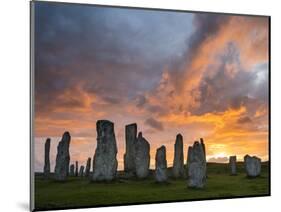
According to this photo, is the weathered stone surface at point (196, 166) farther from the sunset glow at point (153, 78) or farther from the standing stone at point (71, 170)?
the standing stone at point (71, 170)

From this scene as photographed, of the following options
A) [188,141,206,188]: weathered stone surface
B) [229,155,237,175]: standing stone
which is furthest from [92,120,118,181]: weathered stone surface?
[229,155,237,175]: standing stone

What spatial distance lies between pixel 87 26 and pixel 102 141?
991mm

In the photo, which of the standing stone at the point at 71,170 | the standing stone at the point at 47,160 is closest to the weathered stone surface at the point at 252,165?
the standing stone at the point at 71,170

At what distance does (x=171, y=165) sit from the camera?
581 centimetres

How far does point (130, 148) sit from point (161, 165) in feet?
1.11

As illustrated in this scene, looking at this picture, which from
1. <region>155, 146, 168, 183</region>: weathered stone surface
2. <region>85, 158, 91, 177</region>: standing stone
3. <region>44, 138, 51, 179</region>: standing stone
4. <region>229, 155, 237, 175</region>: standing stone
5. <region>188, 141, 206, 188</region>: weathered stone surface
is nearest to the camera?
<region>44, 138, 51, 179</region>: standing stone

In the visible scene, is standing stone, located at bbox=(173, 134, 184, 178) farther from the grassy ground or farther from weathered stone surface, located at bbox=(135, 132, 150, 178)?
weathered stone surface, located at bbox=(135, 132, 150, 178)

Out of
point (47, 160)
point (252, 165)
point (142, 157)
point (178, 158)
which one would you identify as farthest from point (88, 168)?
point (252, 165)

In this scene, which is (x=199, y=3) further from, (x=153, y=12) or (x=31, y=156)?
(x=31, y=156)

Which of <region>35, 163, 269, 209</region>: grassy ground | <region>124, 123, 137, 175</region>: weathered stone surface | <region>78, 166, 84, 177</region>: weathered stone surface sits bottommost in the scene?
<region>35, 163, 269, 209</region>: grassy ground

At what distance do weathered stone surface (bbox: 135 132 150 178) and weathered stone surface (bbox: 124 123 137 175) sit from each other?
4 cm

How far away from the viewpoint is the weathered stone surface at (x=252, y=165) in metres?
6.09

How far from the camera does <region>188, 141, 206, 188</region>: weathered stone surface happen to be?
5879 mm
